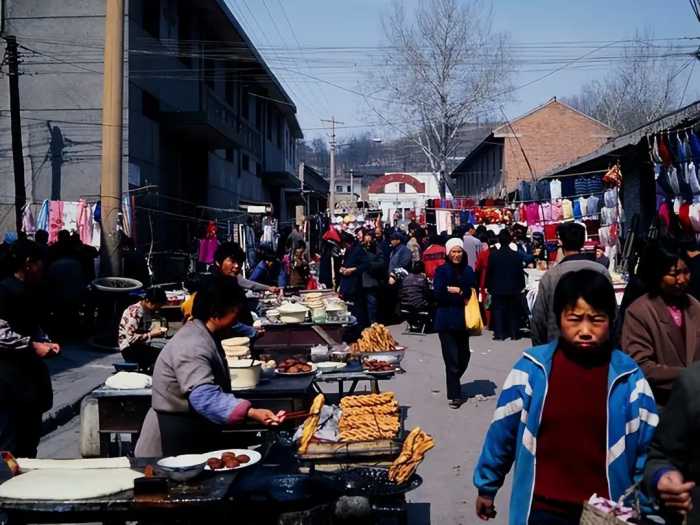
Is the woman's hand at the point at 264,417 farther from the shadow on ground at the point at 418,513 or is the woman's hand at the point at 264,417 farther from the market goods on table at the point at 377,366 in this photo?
the market goods on table at the point at 377,366

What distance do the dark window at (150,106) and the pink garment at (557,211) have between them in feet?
33.4

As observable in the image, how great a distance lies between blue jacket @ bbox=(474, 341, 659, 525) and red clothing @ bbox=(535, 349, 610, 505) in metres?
0.02

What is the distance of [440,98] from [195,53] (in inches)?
922

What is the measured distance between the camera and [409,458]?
506 centimetres

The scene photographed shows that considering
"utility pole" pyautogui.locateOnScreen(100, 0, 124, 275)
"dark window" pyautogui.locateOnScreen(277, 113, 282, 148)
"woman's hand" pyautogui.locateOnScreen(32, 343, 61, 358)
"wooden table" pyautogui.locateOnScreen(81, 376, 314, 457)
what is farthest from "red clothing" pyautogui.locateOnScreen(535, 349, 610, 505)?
"dark window" pyautogui.locateOnScreen(277, 113, 282, 148)

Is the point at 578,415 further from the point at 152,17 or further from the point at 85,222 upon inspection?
the point at 152,17

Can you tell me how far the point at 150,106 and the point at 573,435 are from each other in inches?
725

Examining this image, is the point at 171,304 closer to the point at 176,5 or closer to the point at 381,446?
the point at 381,446

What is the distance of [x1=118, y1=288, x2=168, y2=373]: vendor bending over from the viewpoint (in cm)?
869

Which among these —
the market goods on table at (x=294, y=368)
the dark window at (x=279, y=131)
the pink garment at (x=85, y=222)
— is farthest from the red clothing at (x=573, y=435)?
the dark window at (x=279, y=131)

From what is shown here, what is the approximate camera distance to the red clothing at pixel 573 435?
3.28 metres

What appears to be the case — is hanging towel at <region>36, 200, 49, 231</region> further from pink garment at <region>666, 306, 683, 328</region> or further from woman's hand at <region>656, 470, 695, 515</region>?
woman's hand at <region>656, 470, 695, 515</region>

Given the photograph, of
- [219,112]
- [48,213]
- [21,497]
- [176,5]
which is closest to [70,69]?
[48,213]

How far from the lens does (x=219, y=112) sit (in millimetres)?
26984
